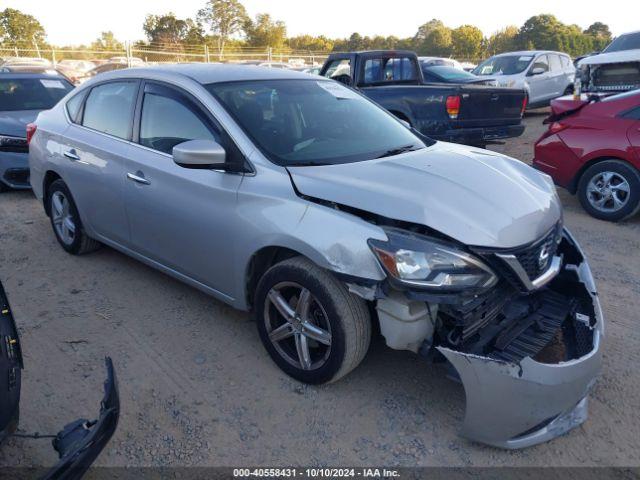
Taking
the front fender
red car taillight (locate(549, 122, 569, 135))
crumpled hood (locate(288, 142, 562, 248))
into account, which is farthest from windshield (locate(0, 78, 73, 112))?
red car taillight (locate(549, 122, 569, 135))

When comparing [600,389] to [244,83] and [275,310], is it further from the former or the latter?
[244,83]

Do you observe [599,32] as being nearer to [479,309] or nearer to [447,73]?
[447,73]

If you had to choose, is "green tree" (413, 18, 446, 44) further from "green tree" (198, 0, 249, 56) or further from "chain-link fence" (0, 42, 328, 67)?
"chain-link fence" (0, 42, 328, 67)

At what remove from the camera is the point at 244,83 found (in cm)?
352

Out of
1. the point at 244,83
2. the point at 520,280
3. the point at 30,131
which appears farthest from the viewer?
the point at 30,131

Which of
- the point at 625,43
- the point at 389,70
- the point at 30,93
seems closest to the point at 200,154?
the point at 30,93

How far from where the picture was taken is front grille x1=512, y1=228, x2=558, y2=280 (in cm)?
252

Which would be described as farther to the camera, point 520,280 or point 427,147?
point 427,147

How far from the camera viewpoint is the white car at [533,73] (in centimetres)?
1359

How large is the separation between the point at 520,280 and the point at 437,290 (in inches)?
17.6

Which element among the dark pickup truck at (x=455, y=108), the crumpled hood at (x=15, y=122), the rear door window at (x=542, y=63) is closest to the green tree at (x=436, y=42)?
the rear door window at (x=542, y=63)

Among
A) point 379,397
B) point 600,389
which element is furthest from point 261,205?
point 600,389

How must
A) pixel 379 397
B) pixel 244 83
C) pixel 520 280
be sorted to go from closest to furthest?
pixel 520 280
pixel 379 397
pixel 244 83

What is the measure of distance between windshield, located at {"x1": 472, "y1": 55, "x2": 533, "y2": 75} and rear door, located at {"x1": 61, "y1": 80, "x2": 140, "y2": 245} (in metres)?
12.3
